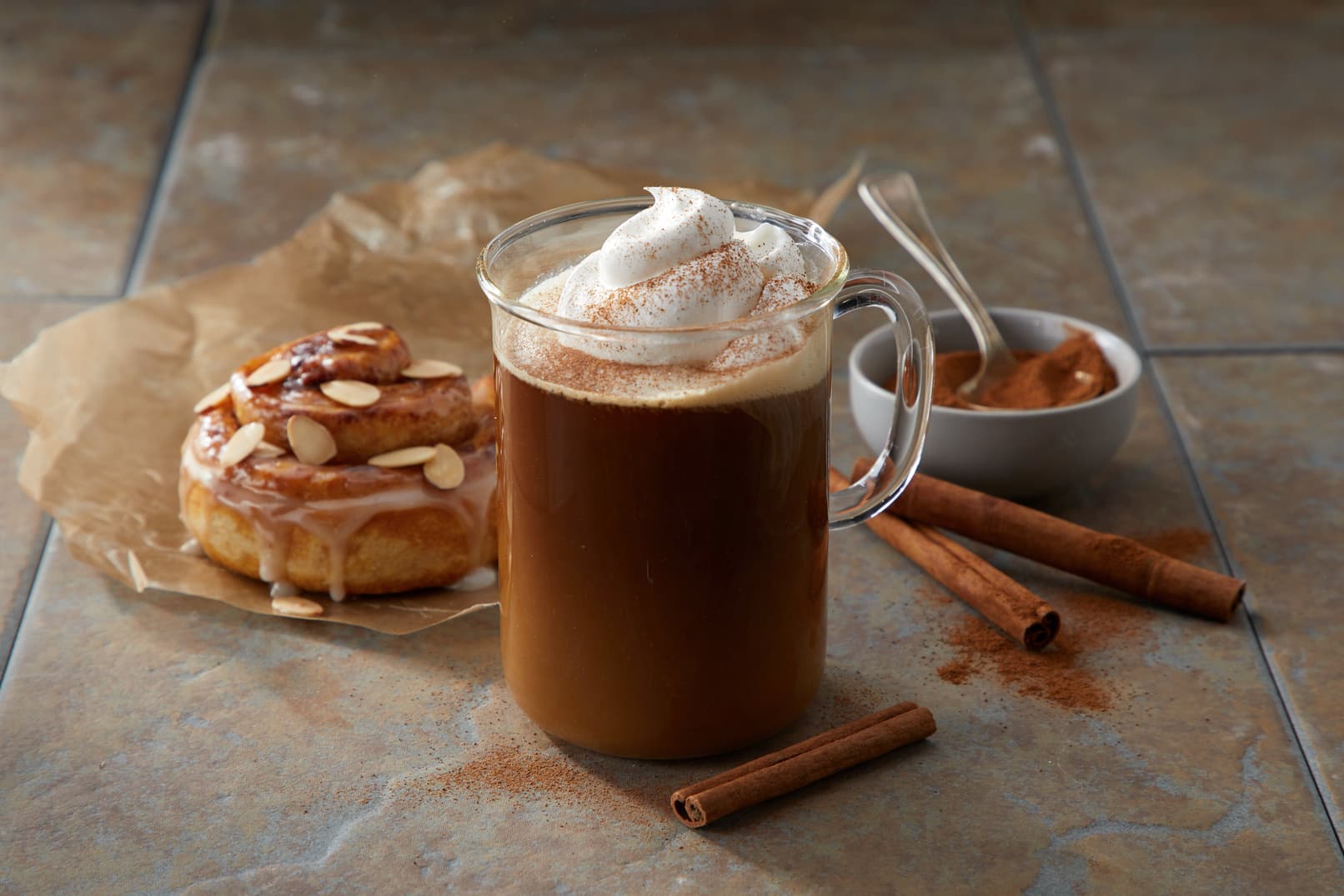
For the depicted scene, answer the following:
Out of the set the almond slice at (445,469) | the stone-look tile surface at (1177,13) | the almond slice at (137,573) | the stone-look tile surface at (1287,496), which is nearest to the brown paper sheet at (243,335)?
the almond slice at (137,573)

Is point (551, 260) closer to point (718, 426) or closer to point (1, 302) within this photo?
point (718, 426)

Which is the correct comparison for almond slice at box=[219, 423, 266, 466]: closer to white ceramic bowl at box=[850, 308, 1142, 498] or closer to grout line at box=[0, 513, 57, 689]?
grout line at box=[0, 513, 57, 689]

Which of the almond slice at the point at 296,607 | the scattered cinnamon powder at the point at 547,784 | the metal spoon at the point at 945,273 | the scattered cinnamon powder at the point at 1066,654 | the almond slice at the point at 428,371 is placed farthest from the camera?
the metal spoon at the point at 945,273

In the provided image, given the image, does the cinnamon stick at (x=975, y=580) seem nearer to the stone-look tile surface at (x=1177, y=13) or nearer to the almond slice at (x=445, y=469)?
the almond slice at (x=445, y=469)

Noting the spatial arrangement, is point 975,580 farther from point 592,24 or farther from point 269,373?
point 592,24

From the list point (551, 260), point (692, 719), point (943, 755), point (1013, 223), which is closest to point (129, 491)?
point (551, 260)

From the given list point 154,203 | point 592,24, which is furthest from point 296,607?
point 592,24

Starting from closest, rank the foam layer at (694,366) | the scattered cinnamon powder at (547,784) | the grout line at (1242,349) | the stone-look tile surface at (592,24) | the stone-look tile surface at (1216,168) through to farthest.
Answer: the foam layer at (694,366) < the scattered cinnamon powder at (547,784) < the grout line at (1242,349) < the stone-look tile surface at (1216,168) < the stone-look tile surface at (592,24)
